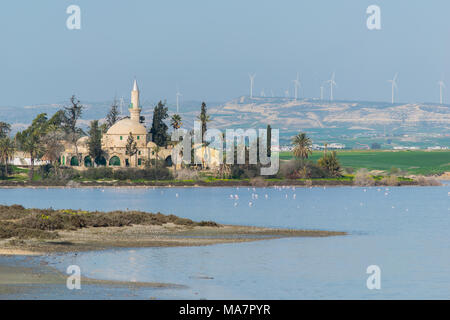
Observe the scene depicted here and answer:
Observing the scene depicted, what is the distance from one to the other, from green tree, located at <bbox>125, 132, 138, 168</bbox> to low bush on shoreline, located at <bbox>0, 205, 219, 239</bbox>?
9848 cm

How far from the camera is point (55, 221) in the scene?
46.8 meters

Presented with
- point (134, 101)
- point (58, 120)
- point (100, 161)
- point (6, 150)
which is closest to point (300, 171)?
point (100, 161)

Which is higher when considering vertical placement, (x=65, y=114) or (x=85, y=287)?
(x=65, y=114)

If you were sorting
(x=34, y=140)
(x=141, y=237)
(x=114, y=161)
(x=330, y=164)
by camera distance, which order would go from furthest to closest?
1. (x=114, y=161)
2. (x=34, y=140)
3. (x=330, y=164)
4. (x=141, y=237)

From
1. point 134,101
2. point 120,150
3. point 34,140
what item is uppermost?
point 134,101

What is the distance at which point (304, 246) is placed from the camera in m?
44.0

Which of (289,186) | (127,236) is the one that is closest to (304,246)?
(127,236)

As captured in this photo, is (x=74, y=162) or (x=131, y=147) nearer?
(x=131, y=147)

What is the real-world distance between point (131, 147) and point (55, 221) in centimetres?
11143

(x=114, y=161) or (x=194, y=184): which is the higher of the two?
(x=114, y=161)

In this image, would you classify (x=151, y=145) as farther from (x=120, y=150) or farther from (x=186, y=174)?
(x=186, y=174)
